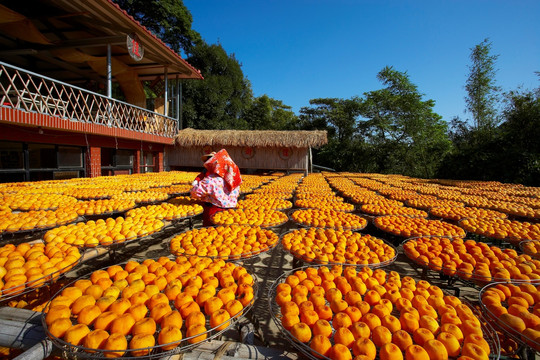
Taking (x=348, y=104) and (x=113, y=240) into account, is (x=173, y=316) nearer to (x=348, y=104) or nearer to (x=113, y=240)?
(x=113, y=240)

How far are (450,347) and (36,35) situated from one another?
1404cm

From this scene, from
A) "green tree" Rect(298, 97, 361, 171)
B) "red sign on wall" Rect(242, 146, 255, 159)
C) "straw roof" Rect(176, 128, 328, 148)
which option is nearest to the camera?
"straw roof" Rect(176, 128, 328, 148)

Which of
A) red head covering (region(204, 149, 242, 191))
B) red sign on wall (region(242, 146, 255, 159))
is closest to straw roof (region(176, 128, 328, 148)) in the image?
red sign on wall (region(242, 146, 255, 159))

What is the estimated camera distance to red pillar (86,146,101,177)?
9156mm

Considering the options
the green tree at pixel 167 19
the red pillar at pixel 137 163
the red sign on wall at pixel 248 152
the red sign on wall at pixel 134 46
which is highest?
the green tree at pixel 167 19

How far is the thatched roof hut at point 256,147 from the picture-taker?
14.5 meters

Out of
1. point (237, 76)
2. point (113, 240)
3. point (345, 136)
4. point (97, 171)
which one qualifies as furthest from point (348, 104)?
point (113, 240)

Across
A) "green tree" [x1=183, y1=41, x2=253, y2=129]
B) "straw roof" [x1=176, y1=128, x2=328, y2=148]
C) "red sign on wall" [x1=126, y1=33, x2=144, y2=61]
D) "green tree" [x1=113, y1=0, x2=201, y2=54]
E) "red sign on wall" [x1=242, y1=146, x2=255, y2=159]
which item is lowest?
"red sign on wall" [x1=242, y1=146, x2=255, y2=159]

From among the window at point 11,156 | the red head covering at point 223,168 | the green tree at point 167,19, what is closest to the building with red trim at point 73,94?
the window at point 11,156

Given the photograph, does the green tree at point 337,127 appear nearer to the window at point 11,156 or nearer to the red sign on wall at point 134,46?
the red sign on wall at point 134,46

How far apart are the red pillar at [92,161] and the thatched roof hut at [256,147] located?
5719mm

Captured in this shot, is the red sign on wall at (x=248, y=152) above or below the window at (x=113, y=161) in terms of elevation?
above

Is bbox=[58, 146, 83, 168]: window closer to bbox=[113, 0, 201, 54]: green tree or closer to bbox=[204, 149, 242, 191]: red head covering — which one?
bbox=[204, 149, 242, 191]: red head covering

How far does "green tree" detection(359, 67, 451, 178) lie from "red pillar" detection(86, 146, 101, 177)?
2104cm
